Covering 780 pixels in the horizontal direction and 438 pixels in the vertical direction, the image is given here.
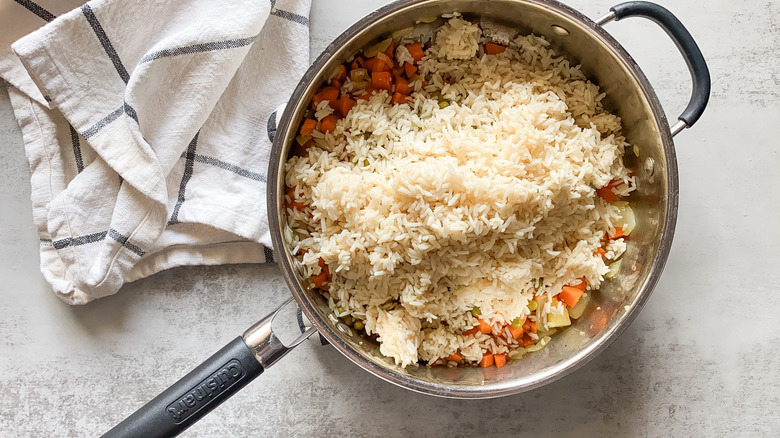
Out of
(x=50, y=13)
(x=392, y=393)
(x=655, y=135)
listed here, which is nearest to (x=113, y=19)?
(x=50, y=13)

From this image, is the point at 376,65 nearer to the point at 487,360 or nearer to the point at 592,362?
the point at 487,360

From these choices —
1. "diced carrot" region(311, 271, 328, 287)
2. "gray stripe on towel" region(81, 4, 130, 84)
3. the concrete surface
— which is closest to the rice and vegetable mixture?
"diced carrot" region(311, 271, 328, 287)

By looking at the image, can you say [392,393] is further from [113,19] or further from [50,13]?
[50,13]

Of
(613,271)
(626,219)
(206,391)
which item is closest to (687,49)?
(626,219)

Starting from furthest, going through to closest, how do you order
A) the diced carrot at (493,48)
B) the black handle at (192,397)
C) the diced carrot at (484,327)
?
the diced carrot at (493,48), the diced carrot at (484,327), the black handle at (192,397)

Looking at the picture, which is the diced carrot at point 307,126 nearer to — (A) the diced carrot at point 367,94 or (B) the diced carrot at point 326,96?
(B) the diced carrot at point 326,96

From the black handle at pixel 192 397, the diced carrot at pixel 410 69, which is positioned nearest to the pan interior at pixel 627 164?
the diced carrot at pixel 410 69
